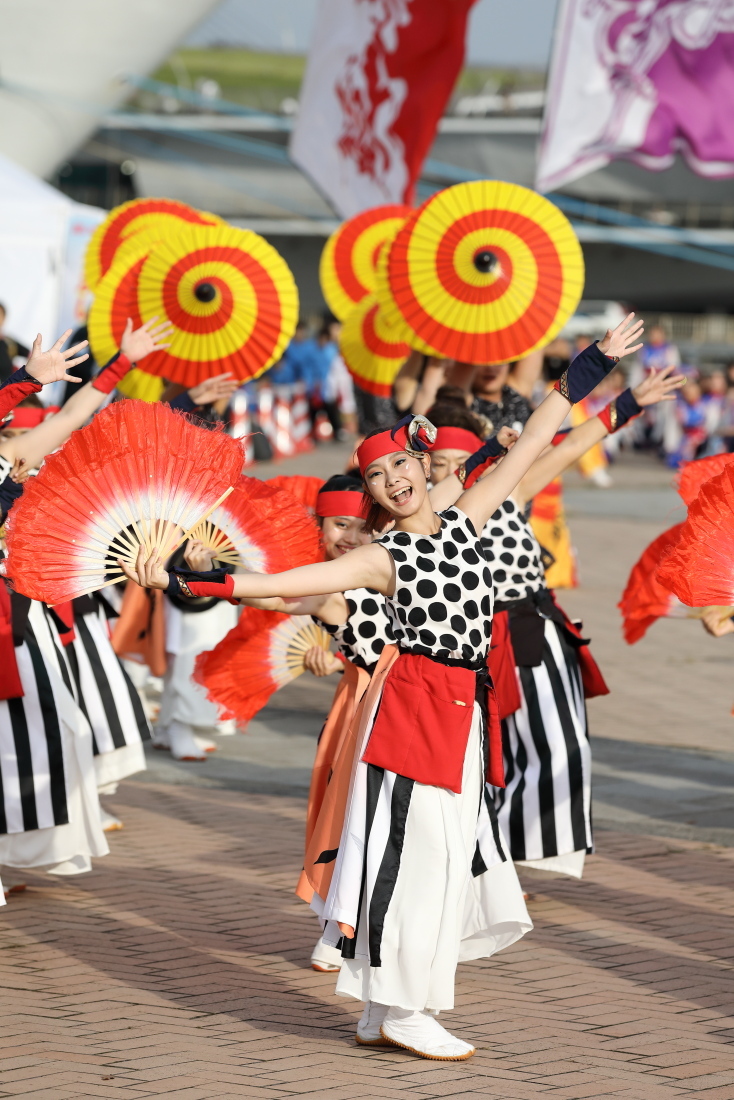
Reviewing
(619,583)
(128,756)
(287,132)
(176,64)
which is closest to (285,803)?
(128,756)

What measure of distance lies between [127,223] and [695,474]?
16.4 ft

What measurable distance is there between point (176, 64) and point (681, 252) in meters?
18.3

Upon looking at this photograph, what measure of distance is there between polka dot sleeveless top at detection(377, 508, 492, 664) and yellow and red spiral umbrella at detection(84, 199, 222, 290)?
5.07 metres

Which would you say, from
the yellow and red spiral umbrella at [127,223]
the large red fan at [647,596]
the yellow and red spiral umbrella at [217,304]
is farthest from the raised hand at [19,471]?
the yellow and red spiral umbrella at [127,223]

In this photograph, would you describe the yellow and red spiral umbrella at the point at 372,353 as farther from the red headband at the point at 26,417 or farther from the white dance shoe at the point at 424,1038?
the white dance shoe at the point at 424,1038

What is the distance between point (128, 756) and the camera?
253 inches

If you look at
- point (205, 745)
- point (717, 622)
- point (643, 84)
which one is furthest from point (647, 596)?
point (643, 84)

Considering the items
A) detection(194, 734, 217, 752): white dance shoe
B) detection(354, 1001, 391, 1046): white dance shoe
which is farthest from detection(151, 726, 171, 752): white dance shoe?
detection(354, 1001, 391, 1046): white dance shoe

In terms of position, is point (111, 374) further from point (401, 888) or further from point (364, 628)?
point (401, 888)

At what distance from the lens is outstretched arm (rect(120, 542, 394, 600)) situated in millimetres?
3789

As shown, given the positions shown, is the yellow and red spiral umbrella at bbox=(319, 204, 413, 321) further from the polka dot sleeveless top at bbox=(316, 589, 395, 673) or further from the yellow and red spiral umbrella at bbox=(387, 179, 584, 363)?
the polka dot sleeveless top at bbox=(316, 589, 395, 673)

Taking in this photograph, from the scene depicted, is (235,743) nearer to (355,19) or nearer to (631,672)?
(631,672)

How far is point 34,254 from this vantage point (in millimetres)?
A: 15102

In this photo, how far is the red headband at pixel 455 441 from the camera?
18.0 feet
